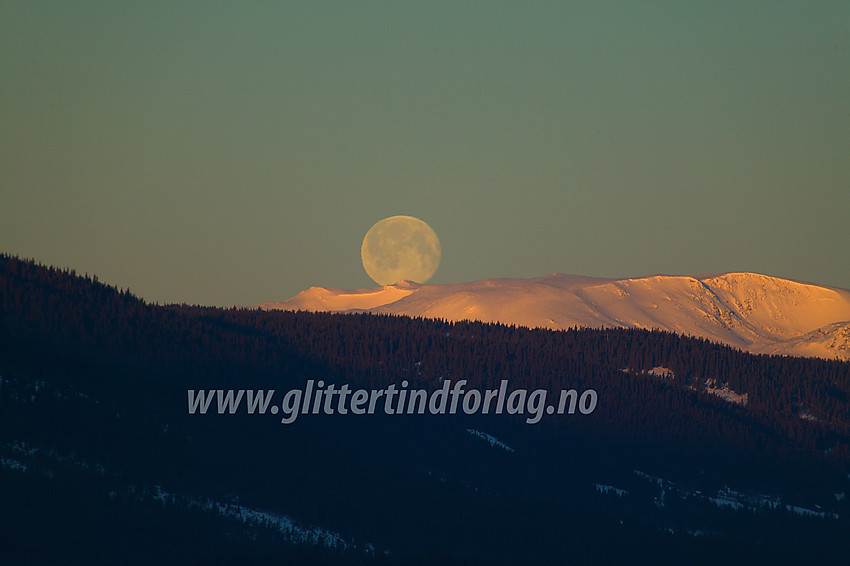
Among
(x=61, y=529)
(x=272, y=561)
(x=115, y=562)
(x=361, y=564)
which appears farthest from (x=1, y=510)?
(x=361, y=564)

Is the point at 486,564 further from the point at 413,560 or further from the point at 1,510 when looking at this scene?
the point at 1,510

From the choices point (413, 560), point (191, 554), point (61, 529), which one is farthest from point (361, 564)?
point (61, 529)

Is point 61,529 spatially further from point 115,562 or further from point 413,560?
point 413,560

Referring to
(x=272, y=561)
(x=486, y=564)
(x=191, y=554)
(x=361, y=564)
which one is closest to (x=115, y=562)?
(x=191, y=554)

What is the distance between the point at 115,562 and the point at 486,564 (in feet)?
188

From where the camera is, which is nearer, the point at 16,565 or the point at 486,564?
the point at 16,565

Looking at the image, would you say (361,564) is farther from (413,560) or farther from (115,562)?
(115,562)

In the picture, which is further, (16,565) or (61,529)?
(61,529)

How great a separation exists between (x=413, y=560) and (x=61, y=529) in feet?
185

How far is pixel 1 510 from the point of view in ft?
639

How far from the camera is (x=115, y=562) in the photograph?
7362 inches

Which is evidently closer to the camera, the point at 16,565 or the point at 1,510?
the point at 16,565

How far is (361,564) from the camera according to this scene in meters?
192

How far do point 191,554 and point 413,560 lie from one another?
35.1 metres
